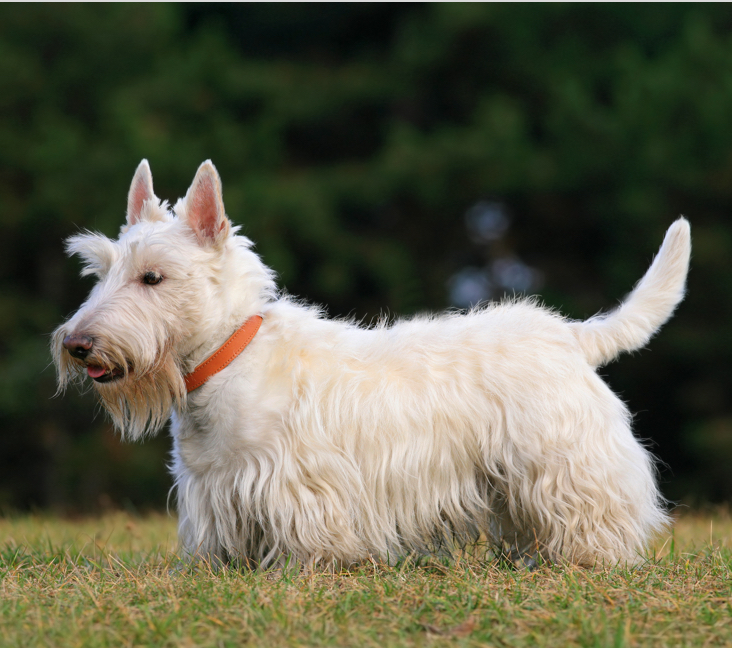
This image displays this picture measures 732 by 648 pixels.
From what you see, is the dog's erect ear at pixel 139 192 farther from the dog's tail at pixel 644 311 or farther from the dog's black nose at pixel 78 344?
the dog's tail at pixel 644 311

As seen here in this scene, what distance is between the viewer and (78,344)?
156 inches

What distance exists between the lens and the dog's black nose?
3973 millimetres

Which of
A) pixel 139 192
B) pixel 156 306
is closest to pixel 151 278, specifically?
pixel 156 306

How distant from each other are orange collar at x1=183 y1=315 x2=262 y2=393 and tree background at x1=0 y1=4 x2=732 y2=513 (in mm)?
8957

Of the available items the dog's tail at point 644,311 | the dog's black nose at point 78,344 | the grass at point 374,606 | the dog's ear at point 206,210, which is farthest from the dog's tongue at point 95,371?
the dog's tail at point 644,311

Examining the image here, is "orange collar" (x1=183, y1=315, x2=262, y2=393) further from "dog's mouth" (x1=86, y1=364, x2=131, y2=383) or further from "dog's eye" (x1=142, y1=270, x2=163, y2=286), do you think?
"dog's eye" (x1=142, y1=270, x2=163, y2=286)

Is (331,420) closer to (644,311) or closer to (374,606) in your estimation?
(374,606)

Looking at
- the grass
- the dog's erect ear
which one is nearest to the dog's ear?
the dog's erect ear

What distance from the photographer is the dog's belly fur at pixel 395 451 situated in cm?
418

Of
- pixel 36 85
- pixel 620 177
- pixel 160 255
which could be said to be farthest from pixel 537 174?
pixel 160 255

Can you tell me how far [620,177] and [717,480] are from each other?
5064 mm

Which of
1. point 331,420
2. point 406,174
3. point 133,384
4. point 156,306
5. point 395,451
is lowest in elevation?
point 395,451

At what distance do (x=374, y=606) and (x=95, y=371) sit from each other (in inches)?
67.6

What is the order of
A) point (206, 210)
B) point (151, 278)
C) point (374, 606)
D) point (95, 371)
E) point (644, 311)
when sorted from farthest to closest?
1. point (644, 311)
2. point (206, 210)
3. point (151, 278)
4. point (95, 371)
5. point (374, 606)
